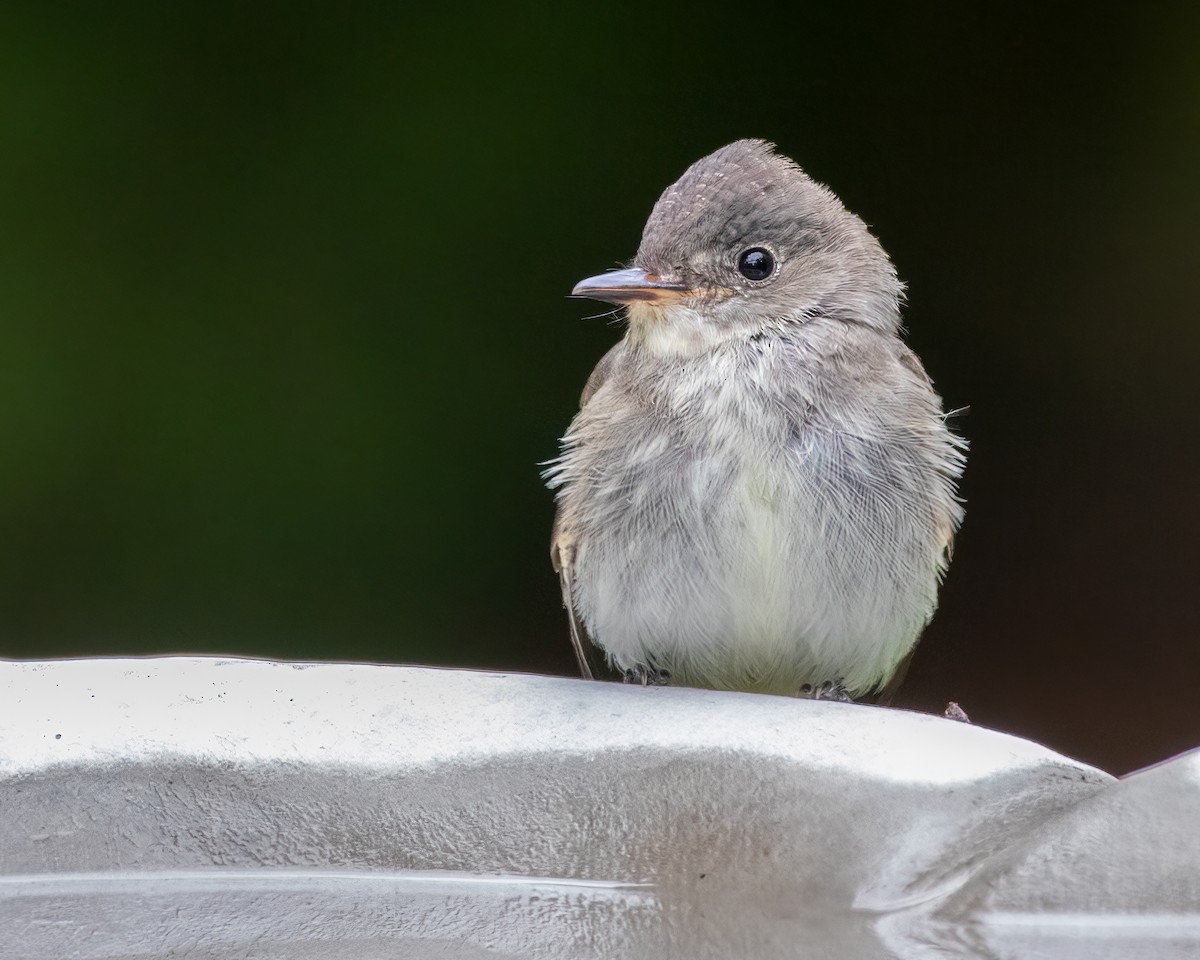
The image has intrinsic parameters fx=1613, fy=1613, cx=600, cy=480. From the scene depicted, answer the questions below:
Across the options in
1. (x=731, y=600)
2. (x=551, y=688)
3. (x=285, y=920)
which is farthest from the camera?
(x=731, y=600)

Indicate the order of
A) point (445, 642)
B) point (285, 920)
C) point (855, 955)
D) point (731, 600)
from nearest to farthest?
point (855, 955)
point (285, 920)
point (731, 600)
point (445, 642)

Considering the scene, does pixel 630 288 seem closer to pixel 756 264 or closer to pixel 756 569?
pixel 756 264

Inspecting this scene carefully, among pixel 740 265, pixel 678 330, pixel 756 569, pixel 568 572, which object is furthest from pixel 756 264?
pixel 568 572

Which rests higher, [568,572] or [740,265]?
[740,265]

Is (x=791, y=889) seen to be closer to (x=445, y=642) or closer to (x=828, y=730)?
(x=828, y=730)

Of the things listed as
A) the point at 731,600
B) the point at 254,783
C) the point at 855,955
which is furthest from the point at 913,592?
the point at 254,783

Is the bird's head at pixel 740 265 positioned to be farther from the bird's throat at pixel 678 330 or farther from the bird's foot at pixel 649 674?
the bird's foot at pixel 649 674

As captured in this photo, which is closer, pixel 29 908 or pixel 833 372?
pixel 29 908
